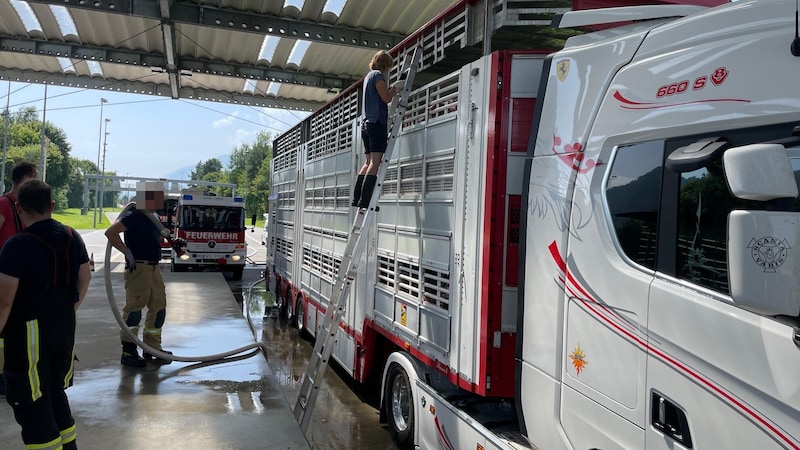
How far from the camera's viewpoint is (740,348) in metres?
2.07

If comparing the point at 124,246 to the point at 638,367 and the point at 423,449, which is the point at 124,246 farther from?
the point at 638,367

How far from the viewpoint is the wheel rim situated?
472 centimetres

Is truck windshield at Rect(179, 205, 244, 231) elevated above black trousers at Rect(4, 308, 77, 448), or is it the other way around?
truck windshield at Rect(179, 205, 244, 231)

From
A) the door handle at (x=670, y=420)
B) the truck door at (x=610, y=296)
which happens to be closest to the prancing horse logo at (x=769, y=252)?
the truck door at (x=610, y=296)

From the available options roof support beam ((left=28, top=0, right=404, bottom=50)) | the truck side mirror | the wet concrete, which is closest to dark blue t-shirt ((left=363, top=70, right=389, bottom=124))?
the wet concrete

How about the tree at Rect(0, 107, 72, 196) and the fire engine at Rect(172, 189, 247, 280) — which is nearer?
the fire engine at Rect(172, 189, 247, 280)

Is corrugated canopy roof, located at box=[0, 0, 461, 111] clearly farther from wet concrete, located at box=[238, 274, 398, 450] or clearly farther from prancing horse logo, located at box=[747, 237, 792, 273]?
prancing horse logo, located at box=[747, 237, 792, 273]

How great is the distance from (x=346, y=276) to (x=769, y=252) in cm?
349

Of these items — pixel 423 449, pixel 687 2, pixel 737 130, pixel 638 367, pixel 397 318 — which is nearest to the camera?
pixel 737 130

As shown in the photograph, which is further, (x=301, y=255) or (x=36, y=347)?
(x=301, y=255)

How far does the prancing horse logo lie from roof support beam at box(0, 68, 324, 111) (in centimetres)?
1617

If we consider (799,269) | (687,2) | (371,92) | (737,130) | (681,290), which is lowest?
(681,290)

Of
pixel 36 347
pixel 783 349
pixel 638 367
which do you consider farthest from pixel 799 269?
pixel 36 347

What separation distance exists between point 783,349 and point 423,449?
2904 mm
